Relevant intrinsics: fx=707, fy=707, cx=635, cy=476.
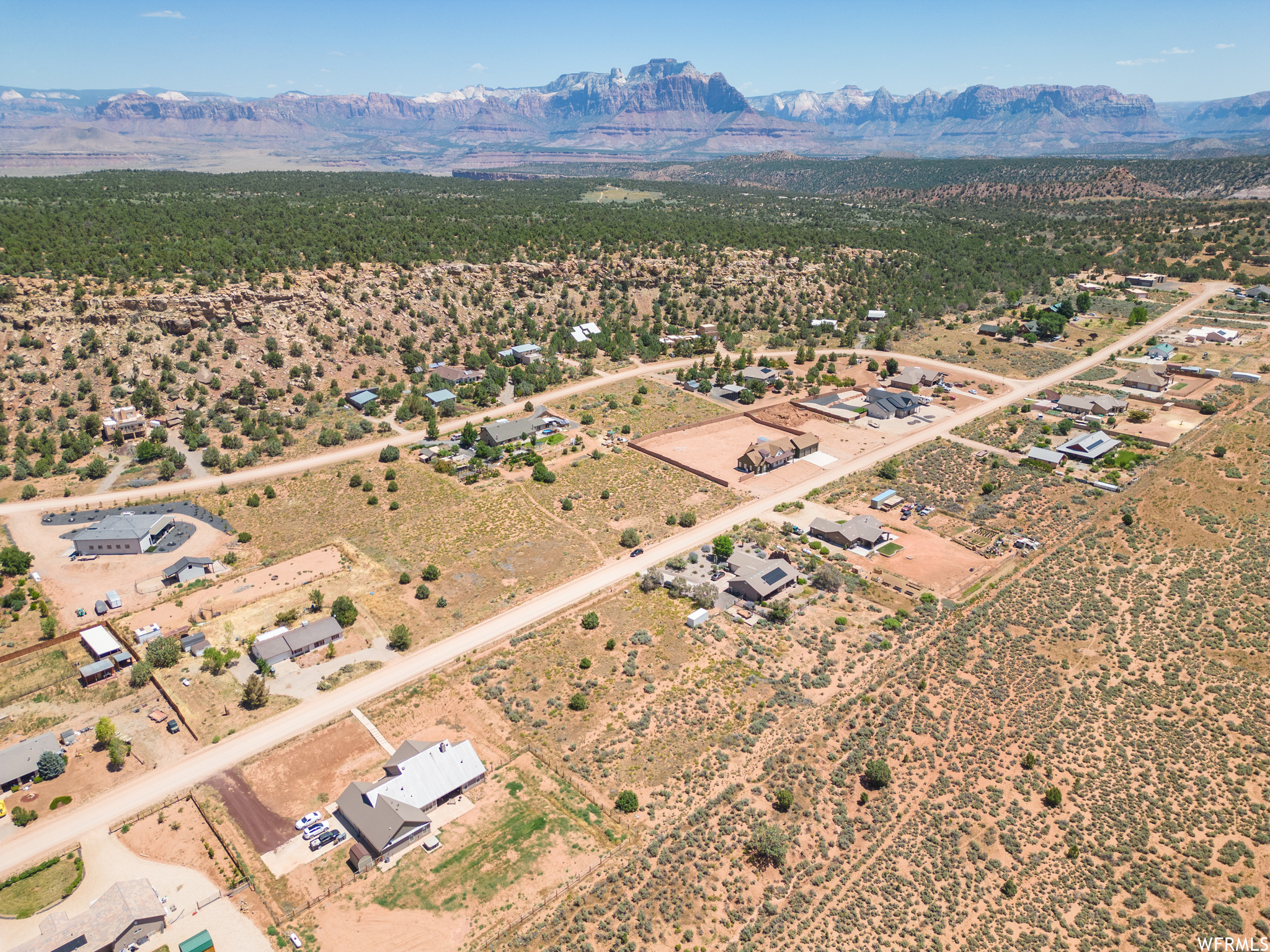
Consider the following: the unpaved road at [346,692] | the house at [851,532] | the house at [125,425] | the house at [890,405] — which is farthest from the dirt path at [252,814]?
the house at [890,405]

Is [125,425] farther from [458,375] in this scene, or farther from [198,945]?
[198,945]

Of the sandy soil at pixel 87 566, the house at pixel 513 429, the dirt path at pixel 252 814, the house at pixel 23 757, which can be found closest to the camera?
the dirt path at pixel 252 814

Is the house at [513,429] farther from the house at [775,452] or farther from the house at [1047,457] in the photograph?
the house at [1047,457]

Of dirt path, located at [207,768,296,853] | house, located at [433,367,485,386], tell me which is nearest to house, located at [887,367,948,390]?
house, located at [433,367,485,386]

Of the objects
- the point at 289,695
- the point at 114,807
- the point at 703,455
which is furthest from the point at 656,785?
the point at 703,455

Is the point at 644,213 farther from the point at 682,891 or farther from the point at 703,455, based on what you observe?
the point at 682,891

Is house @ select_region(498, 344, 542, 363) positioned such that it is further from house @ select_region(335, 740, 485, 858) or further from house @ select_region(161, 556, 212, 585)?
house @ select_region(335, 740, 485, 858)
